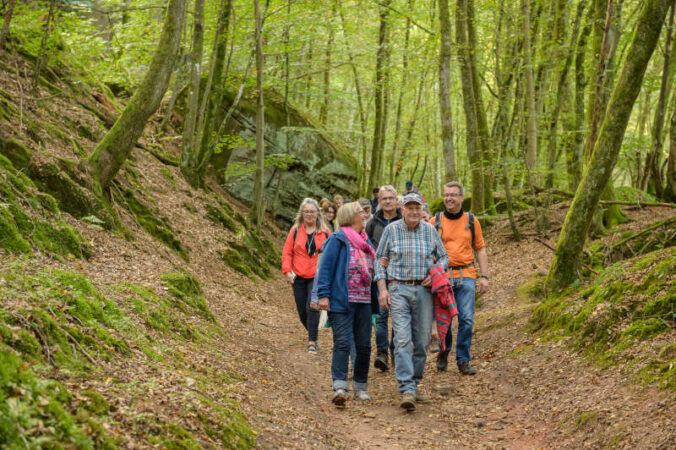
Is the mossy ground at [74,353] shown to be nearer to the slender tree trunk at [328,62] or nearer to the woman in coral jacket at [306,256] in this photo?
the woman in coral jacket at [306,256]

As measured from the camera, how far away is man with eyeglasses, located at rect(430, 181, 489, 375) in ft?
23.6

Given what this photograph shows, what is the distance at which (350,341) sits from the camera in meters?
6.18

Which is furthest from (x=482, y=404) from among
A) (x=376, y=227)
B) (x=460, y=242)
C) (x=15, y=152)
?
(x=15, y=152)

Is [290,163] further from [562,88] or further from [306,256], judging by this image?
[306,256]

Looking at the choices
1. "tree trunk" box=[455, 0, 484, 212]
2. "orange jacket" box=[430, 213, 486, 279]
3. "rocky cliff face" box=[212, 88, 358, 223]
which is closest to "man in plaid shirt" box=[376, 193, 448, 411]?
"orange jacket" box=[430, 213, 486, 279]

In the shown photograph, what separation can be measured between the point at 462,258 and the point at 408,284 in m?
1.40

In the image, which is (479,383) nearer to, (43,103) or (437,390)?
(437,390)

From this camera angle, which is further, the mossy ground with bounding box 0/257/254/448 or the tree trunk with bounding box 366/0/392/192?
the tree trunk with bounding box 366/0/392/192

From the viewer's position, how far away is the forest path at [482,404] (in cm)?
455

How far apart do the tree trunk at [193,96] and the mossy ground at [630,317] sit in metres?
10.7

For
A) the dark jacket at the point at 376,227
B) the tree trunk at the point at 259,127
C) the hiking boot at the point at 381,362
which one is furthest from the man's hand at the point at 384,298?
the tree trunk at the point at 259,127

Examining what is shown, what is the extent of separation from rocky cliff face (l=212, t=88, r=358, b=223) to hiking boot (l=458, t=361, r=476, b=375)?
42.0ft

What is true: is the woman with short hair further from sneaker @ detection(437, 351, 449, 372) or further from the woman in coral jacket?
the woman in coral jacket

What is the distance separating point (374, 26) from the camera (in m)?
28.0
